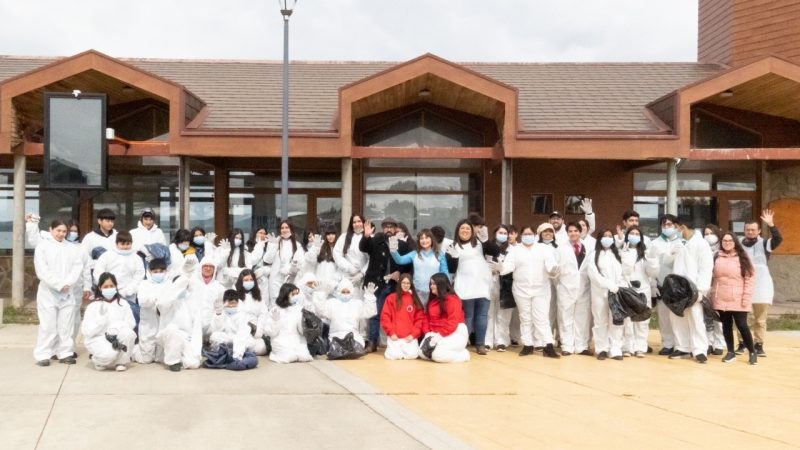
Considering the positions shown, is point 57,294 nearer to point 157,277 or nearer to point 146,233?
point 157,277

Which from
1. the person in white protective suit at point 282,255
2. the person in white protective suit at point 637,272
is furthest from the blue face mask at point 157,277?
the person in white protective suit at point 637,272

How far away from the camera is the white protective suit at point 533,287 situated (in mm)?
8828

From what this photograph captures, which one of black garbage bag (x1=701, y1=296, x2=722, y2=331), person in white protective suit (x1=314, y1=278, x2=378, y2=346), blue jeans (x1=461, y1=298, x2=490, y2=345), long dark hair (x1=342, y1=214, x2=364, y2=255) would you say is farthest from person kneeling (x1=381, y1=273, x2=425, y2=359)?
black garbage bag (x1=701, y1=296, x2=722, y2=331)

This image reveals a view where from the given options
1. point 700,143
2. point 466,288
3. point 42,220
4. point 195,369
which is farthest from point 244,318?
point 700,143

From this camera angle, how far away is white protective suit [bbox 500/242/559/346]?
883 cm

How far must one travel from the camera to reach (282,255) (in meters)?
9.94

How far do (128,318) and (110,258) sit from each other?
897mm

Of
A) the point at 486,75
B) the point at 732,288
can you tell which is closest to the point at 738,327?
the point at 732,288

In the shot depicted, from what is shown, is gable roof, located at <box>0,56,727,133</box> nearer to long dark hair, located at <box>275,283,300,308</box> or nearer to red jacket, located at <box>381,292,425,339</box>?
long dark hair, located at <box>275,283,300,308</box>

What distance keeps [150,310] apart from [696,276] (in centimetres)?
657

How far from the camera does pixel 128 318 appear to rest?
7.96 meters

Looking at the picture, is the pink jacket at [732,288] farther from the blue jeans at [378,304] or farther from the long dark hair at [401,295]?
Result: the blue jeans at [378,304]

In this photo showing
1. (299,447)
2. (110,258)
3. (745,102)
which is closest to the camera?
(299,447)

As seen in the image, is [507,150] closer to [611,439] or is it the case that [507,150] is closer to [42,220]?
[611,439]
